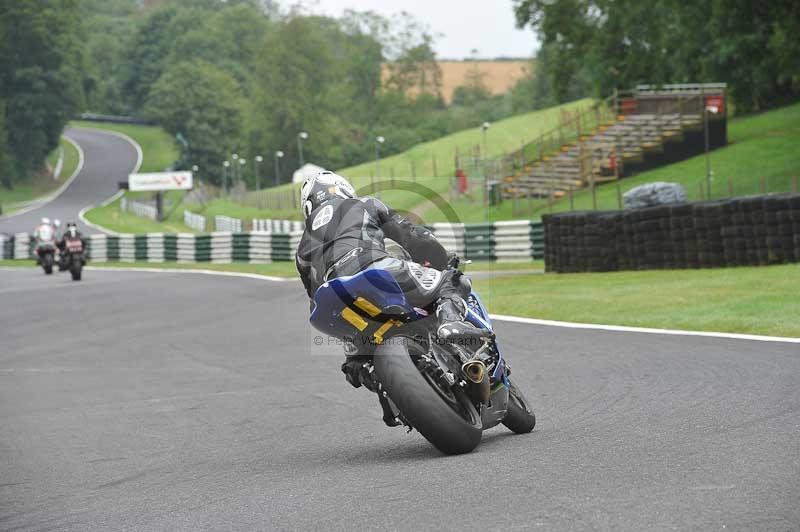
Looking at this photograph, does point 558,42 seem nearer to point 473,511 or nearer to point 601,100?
point 601,100

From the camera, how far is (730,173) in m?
47.2

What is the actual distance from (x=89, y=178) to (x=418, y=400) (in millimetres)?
111097

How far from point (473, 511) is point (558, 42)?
53677 millimetres

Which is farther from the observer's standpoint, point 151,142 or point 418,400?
point 151,142

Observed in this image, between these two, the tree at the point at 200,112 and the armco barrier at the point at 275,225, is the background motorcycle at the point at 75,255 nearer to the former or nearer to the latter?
the armco barrier at the point at 275,225

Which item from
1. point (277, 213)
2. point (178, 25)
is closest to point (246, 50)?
point (178, 25)

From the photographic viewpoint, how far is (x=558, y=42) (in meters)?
57.3

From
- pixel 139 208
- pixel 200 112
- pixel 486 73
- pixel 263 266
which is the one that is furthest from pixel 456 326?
pixel 486 73

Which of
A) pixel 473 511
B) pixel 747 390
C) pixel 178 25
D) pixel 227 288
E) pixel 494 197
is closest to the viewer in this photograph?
pixel 473 511

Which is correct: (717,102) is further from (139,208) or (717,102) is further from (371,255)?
(139,208)

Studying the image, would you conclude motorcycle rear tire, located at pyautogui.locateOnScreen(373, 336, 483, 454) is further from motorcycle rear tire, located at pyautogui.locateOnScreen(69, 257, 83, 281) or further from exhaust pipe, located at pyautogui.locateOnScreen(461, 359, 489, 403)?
motorcycle rear tire, located at pyautogui.locateOnScreen(69, 257, 83, 281)

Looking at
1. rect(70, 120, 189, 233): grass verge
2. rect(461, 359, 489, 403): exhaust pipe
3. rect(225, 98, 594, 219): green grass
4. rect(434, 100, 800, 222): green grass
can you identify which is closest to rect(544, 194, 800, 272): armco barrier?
rect(461, 359, 489, 403): exhaust pipe

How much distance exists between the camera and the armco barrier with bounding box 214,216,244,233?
64.2m

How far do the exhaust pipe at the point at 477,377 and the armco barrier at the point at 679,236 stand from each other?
42.2 ft
